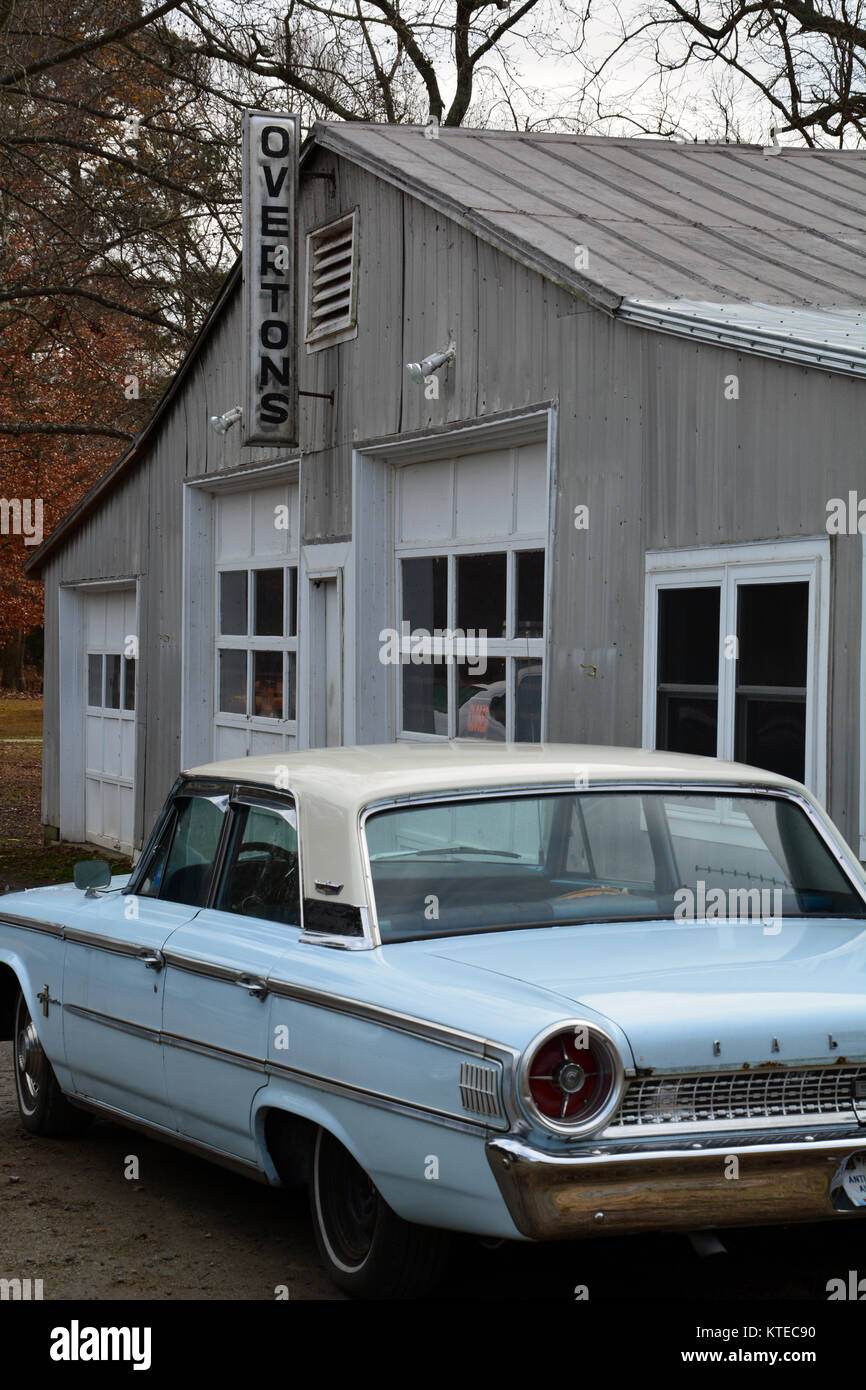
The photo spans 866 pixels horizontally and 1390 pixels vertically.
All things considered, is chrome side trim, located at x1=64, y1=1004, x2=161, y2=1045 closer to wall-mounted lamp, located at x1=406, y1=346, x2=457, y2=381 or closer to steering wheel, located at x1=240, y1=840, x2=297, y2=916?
steering wheel, located at x1=240, y1=840, x2=297, y2=916

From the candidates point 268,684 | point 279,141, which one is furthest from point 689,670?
point 268,684

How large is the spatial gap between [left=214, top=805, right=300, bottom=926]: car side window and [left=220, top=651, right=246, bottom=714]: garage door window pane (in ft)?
27.8

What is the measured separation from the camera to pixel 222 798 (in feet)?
17.6

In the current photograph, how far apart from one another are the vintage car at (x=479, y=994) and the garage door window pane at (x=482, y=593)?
4.62 meters

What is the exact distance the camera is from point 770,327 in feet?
24.6

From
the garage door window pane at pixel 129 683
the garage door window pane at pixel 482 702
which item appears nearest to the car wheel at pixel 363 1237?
the garage door window pane at pixel 482 702

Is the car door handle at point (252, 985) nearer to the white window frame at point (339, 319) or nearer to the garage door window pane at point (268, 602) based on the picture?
the white window frame at point (339, 319)

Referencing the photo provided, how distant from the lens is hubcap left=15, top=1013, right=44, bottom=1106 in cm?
612

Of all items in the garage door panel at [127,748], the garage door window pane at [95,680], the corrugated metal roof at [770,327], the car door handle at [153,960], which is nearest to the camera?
the car door handle at [153,960]

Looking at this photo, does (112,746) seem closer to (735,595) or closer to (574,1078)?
(735,595)

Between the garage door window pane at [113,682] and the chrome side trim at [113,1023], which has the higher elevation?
the garage door window pane at [113,682]

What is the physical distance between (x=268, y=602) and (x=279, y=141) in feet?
11.6

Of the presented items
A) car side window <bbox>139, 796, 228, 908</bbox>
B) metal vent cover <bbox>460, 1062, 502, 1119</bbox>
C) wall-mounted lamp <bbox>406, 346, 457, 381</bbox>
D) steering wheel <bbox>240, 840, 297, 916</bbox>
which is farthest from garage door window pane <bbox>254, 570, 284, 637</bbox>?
metal vent cover <bbox>460, 1062, 502, 1119</bbox>

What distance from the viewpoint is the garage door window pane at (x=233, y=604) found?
1368 centimetres
